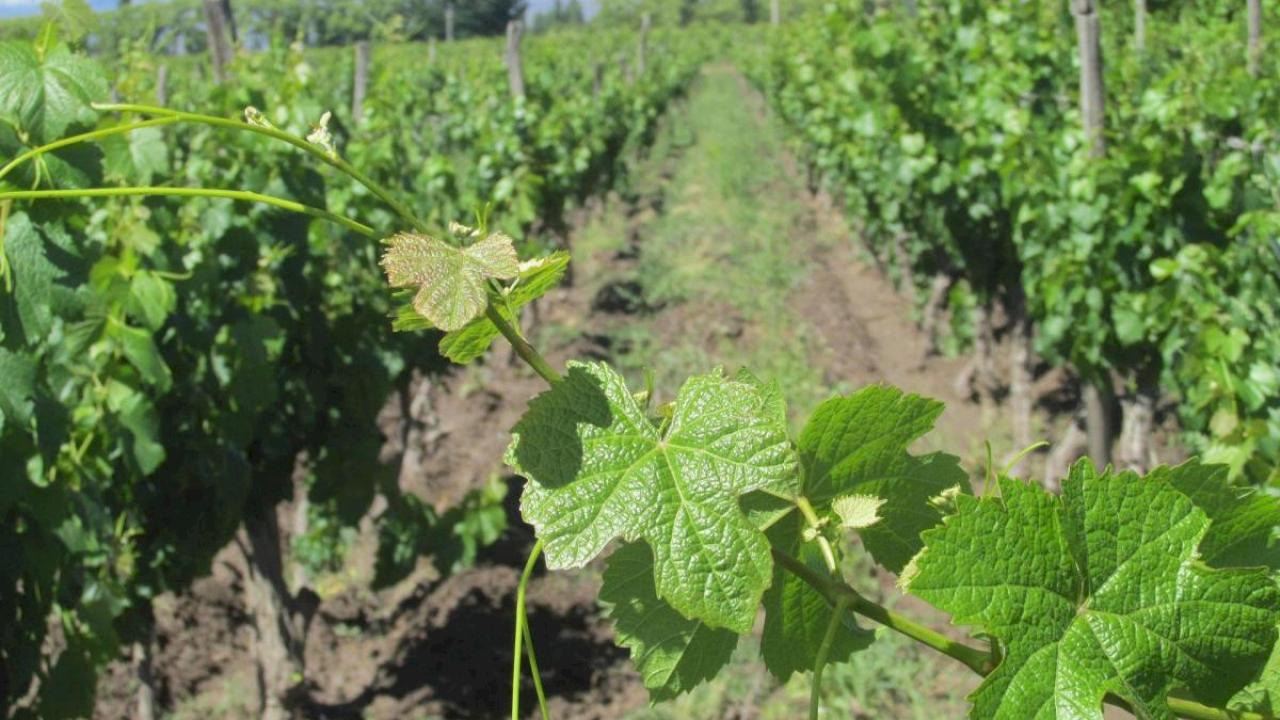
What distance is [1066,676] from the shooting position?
0.61 metres

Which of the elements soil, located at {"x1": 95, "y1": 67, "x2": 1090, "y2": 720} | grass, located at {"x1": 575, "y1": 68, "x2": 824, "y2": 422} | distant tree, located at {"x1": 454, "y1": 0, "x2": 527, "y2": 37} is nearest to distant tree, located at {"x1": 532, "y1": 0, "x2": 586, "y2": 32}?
distant tree, located at {"x1": 454, "y1": 0, "x2": 527, "y2": 37}

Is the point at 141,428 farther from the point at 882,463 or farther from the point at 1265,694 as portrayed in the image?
the point at 1265,694

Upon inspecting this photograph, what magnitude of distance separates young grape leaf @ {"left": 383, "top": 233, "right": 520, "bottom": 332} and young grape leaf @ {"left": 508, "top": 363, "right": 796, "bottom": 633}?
7 centimetres

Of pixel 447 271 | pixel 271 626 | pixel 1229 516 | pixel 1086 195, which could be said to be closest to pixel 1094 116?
pixel 1086 195

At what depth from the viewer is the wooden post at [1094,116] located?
4242 millimetres

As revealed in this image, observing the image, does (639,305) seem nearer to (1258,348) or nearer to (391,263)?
(1258,348)

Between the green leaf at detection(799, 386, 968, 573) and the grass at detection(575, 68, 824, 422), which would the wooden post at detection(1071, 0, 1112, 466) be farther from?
the green leaf at detection(799, 386, 968, 573)

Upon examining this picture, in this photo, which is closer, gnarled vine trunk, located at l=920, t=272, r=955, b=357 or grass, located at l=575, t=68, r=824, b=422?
gnarled vine trunk, located at l=920, t=272, r=955, b=357

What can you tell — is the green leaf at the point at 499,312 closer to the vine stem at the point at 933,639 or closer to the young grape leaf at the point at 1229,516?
the vine stem at the point at 933,639

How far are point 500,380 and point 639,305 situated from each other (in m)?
1.87

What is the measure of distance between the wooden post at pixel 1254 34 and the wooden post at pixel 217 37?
395cm

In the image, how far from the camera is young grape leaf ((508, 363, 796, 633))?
648 mm

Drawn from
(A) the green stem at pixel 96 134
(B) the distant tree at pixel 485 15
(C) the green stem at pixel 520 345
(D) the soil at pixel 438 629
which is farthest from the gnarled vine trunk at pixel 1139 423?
(B) the distant tree at pixel 485 15

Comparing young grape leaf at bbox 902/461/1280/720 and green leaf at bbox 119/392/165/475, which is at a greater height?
young grape leaf at bbox 902/461/1280/720
